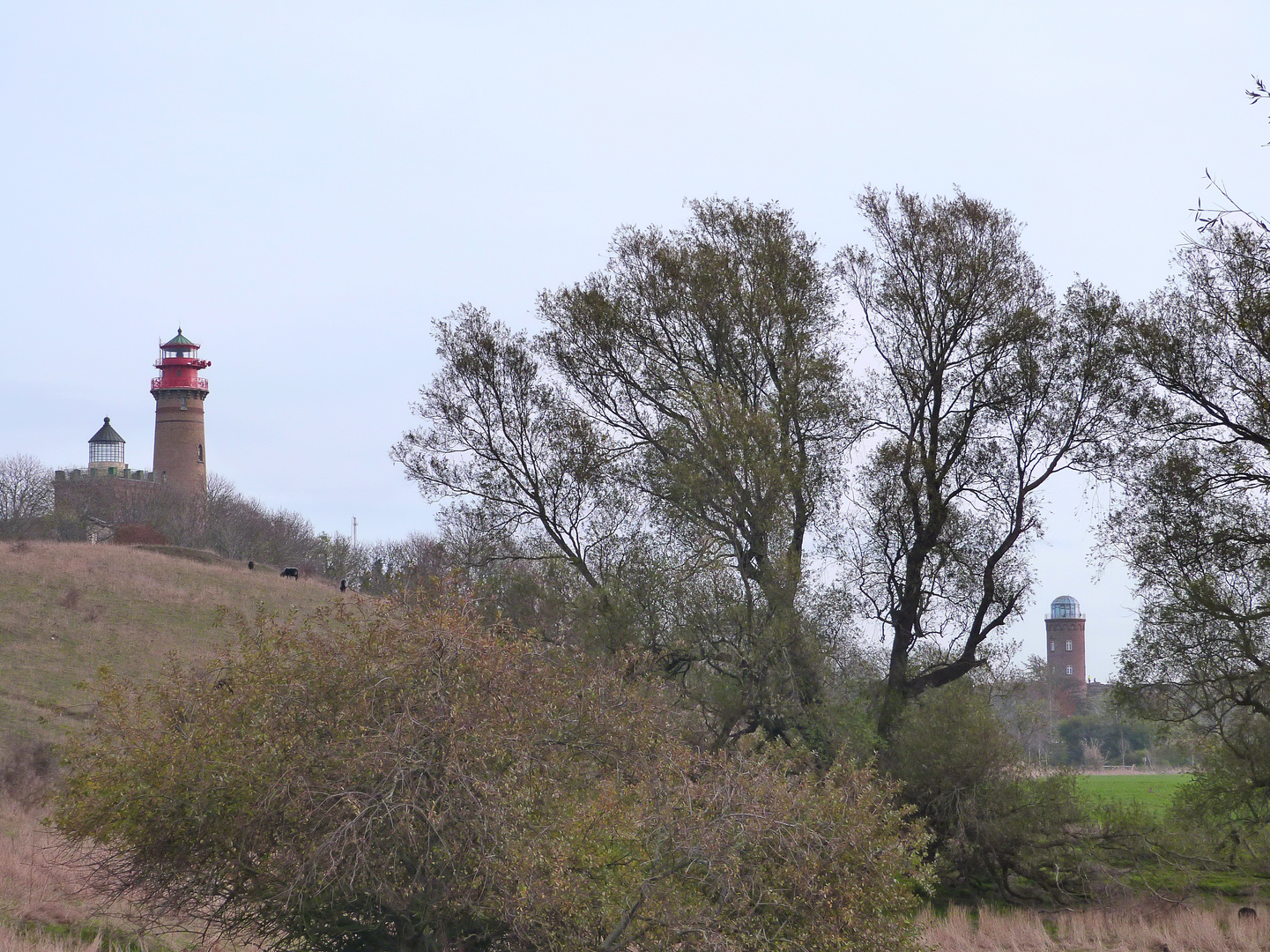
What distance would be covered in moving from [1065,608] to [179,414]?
98.7 metres

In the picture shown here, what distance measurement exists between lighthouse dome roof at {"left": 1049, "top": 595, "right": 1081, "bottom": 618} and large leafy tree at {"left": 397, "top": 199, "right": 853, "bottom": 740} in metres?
117

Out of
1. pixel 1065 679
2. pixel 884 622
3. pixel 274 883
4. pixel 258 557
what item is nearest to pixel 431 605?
pixel 274 883

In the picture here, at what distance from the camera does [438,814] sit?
1020 cm

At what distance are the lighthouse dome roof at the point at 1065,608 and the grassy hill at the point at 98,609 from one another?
95.7m

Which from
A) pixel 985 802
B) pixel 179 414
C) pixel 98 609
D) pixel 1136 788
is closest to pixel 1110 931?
pixel 985 802

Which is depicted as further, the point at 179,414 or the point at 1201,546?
the point at 179,414

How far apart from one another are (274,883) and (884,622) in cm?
1637

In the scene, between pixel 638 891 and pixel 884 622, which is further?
pixel 884 622

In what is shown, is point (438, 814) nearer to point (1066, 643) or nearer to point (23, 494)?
point (23, 494)

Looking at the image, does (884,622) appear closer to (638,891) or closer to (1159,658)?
(1159,658)

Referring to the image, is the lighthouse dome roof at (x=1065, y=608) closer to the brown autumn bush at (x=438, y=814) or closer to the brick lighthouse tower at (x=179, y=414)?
the brick lighthouse tower at (x=179, y=414)

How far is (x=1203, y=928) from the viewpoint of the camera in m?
19.2

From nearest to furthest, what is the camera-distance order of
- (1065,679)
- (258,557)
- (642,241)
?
(642,241), (258,557), (1065,679)

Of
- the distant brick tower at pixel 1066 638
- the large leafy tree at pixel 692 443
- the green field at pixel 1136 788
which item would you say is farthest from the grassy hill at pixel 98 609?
the distant brick tower at pixel 1066 638
